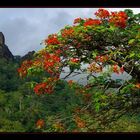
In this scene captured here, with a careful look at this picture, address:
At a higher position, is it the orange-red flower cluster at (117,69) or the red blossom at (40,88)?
the orange-red flower cluster at (117,69)

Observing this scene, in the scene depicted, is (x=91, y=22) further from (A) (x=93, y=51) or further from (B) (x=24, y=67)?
(B) (x=24, y=67)

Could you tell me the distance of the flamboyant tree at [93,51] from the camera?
382cm

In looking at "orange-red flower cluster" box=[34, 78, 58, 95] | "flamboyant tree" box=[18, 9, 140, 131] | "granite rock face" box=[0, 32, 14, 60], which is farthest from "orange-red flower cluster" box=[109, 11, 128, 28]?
"granite rock face" box=[0, 32, 14, 60]

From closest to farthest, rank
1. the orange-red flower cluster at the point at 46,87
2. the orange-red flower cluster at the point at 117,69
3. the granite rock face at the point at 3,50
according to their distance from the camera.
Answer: the orange-red flower cluster at the point at 117,69 < the orange-red flower cluster at the point at 46,87 < the granite rock face at the point at 3,50

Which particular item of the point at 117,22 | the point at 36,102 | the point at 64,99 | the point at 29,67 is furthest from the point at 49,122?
the point at 36,102

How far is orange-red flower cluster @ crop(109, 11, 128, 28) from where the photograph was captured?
13.0 feet

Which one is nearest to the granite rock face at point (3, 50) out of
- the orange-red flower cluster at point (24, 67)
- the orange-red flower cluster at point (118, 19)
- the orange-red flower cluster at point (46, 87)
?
the orange-red flower cluster at point (24, 67)

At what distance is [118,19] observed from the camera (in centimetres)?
397

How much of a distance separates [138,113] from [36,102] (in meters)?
13.9

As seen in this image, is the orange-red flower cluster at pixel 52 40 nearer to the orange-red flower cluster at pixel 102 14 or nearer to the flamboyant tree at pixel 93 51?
the flamboyant tree at pixel 93 51

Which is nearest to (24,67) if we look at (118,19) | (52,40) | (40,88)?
(40,88)

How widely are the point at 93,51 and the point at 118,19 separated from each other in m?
0.41
